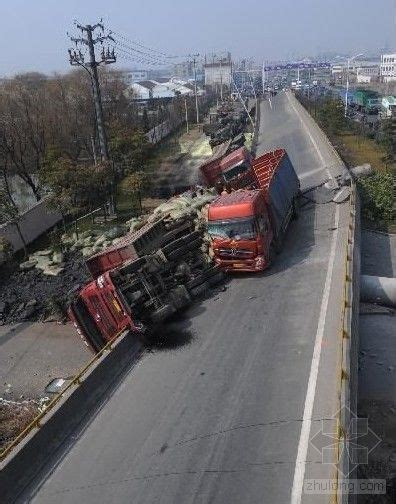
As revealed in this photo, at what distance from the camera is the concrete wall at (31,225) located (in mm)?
24469

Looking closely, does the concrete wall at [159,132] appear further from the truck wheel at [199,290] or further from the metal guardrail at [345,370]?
the metal guardrail at [345,370]

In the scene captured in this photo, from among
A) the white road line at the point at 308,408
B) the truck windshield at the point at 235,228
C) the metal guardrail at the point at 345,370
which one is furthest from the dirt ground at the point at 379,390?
the truck windshield at the point at 235,228

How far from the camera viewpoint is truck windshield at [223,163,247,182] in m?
23.5

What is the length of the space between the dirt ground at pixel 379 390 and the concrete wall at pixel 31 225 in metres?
→ 16.9

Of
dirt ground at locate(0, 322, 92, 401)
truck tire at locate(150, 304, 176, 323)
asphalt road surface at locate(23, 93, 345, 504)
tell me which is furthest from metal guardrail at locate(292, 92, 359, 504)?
dirt ground at locate(0, 322, 92, 401)

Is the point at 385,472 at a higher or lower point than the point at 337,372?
lower

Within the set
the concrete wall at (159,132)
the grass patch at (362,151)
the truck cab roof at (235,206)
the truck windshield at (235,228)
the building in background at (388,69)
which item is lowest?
the building in background at (388,69)

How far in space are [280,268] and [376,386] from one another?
5.03 m

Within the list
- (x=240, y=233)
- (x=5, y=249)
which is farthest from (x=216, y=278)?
(x=5, y=249)

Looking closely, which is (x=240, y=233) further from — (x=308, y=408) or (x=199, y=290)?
(x=308, y=408)

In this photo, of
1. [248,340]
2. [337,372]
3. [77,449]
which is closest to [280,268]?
[248,340]

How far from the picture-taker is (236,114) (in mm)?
63594

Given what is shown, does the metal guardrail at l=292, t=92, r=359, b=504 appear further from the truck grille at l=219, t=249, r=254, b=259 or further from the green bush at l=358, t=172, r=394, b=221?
the green bush at l=358, t=172, r=394, b=221

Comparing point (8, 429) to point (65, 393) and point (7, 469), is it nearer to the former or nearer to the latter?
point (65, 393)
